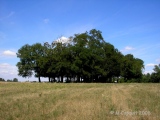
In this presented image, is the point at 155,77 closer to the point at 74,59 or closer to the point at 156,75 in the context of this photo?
the point at 156,75

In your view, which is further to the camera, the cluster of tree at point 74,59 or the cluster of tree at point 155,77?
the cluster of tree at point 155,77

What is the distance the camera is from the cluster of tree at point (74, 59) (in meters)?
71.6

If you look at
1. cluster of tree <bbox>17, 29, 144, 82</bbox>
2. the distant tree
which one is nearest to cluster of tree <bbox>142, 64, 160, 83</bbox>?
the distant tree

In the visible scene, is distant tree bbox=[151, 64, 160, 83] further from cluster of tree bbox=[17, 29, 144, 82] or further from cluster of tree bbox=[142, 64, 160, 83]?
cluster of tree bbox=[17, 29, 144, 82]

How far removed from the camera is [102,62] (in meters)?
74.8

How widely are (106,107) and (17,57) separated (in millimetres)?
83574

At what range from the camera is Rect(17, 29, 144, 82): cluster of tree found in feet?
235

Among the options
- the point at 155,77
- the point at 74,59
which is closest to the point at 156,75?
the point at 155,77

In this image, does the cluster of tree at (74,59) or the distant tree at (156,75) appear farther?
the distant tree at (156,75)

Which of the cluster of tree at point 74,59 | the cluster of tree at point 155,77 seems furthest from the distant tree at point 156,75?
the cluster of tree at point 74,59

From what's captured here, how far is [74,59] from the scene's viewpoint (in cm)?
7344

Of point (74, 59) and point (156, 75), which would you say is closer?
point (74, 59)

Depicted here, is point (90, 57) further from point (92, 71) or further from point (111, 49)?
point (111, 49)

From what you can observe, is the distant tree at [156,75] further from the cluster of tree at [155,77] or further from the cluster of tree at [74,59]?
the cluster of tree at [74,59]
